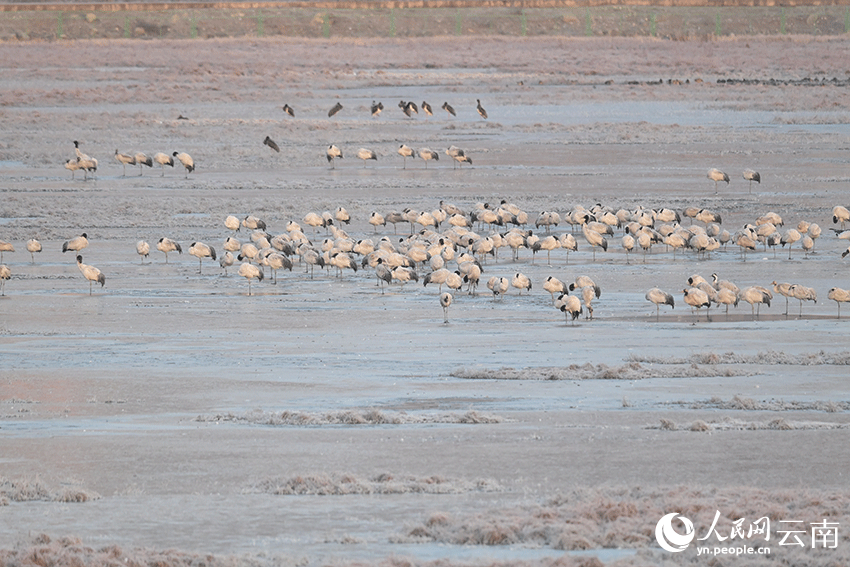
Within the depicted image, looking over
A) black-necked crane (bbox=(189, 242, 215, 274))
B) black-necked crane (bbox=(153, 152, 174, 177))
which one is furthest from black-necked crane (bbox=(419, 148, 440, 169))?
black-necked crane (bbox=(189, 242, 215, 274))

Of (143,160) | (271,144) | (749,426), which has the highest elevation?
(271,144)

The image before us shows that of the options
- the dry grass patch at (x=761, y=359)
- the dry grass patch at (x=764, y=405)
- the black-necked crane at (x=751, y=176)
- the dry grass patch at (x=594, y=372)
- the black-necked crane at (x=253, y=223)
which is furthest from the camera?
the black-necked crane at (x=751, y=176)

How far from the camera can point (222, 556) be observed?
7.17 meters

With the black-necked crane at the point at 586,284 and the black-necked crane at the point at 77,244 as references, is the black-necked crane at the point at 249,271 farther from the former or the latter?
the black-necked crane at the point at 586,284

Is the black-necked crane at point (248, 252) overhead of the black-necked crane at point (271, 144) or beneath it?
beneath

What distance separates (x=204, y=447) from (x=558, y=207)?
14378 millimetres

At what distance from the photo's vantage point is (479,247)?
709 inches

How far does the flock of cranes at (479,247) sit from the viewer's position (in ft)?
48.6

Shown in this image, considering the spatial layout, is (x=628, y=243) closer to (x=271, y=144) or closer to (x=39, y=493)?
(x=39, y=493)

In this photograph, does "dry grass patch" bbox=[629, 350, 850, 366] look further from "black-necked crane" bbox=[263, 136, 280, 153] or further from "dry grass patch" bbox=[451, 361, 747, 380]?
"black-necked crane" bbox=[263, 136, 280, 153]

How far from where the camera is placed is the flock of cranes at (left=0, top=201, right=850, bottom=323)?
14.8m

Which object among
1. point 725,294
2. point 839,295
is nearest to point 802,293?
point 839,295

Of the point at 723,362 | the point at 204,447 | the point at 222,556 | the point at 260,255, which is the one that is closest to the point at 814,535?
the point at 222,556

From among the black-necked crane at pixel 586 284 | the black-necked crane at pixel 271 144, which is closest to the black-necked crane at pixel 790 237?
the black-necked crane at pixel 586 284
